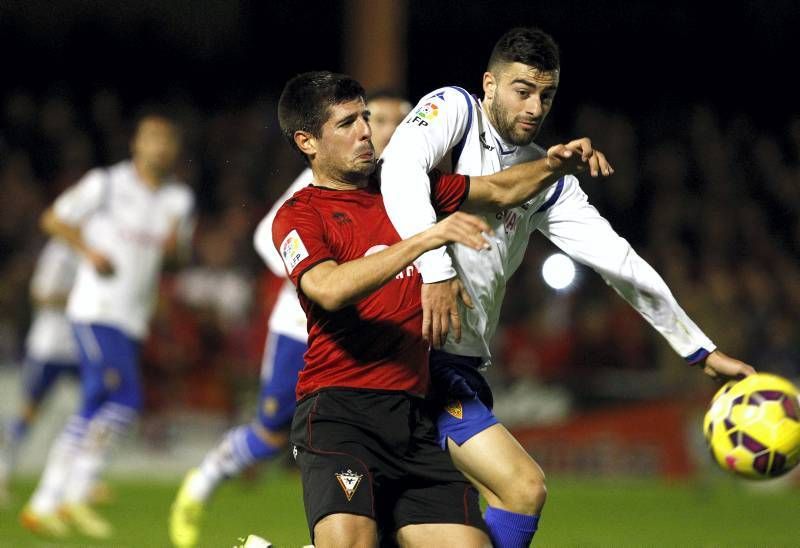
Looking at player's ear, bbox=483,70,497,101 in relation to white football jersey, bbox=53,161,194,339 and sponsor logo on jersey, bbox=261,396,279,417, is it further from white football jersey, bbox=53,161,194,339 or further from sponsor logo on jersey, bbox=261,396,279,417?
white football jersey, bbox=53,161,194,339

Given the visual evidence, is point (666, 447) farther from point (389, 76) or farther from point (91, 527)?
point (91, 527)

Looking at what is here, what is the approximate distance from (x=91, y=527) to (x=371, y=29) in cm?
796

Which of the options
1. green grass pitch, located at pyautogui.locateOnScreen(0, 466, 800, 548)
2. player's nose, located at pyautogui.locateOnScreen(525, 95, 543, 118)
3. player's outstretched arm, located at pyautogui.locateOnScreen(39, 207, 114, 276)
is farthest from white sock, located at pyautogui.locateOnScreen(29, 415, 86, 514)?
player's nose, located at pyautogui.locateOnScreen(525, 95, 543, 118)

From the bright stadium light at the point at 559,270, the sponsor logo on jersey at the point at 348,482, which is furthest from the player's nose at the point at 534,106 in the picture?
the sponsor logo on jersey at the point at 348,482

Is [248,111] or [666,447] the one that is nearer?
[666,447]

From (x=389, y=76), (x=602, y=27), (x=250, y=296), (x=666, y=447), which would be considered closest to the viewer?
(x=666, y=447)

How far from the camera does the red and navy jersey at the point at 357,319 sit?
452 centimetres

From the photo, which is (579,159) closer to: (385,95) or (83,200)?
(385,95)

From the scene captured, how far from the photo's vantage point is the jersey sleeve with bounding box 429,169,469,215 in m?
4.71

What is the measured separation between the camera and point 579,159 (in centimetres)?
457

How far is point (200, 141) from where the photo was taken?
1669 centimetres

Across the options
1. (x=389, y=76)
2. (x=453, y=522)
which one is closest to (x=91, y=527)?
(x=453, y=522)

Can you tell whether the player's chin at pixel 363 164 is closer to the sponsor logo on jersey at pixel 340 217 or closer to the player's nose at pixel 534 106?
the sponsor logo on jersey at pixel 340 217

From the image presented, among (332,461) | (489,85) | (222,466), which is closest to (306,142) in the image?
(489,85)
